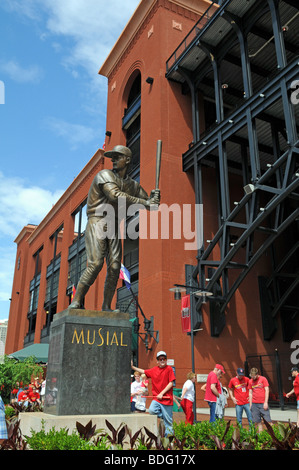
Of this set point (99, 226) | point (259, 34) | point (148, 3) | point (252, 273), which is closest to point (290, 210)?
point (252, 273)

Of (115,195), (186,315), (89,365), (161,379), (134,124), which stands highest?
(134,124)

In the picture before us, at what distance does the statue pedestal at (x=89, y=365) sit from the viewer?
616 centimetres

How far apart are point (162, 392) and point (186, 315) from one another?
1049cm

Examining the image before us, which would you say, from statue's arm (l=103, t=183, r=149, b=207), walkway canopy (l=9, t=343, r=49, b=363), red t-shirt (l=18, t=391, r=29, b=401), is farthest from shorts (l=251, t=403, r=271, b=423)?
walkway canopy (l=9, t=343, r=49, b=363)

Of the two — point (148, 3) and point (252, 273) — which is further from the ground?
point (148, 3)

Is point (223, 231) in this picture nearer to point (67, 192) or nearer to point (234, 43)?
point (234, 43)

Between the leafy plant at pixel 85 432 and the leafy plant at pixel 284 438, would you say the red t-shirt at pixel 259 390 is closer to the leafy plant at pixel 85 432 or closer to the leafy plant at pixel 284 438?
the leafy plant at pixel 284 438

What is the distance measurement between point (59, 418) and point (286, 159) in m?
12.3

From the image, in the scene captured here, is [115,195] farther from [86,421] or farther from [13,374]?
[13,374]

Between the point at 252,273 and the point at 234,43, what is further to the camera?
the point at 252,273

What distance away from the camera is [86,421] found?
5.87 m

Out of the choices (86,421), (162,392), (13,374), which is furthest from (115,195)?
(13,374)

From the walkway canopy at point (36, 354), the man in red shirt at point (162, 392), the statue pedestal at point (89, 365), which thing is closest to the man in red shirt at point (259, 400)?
the man in red shirt at point (162, 392)

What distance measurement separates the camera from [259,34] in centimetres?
1850
